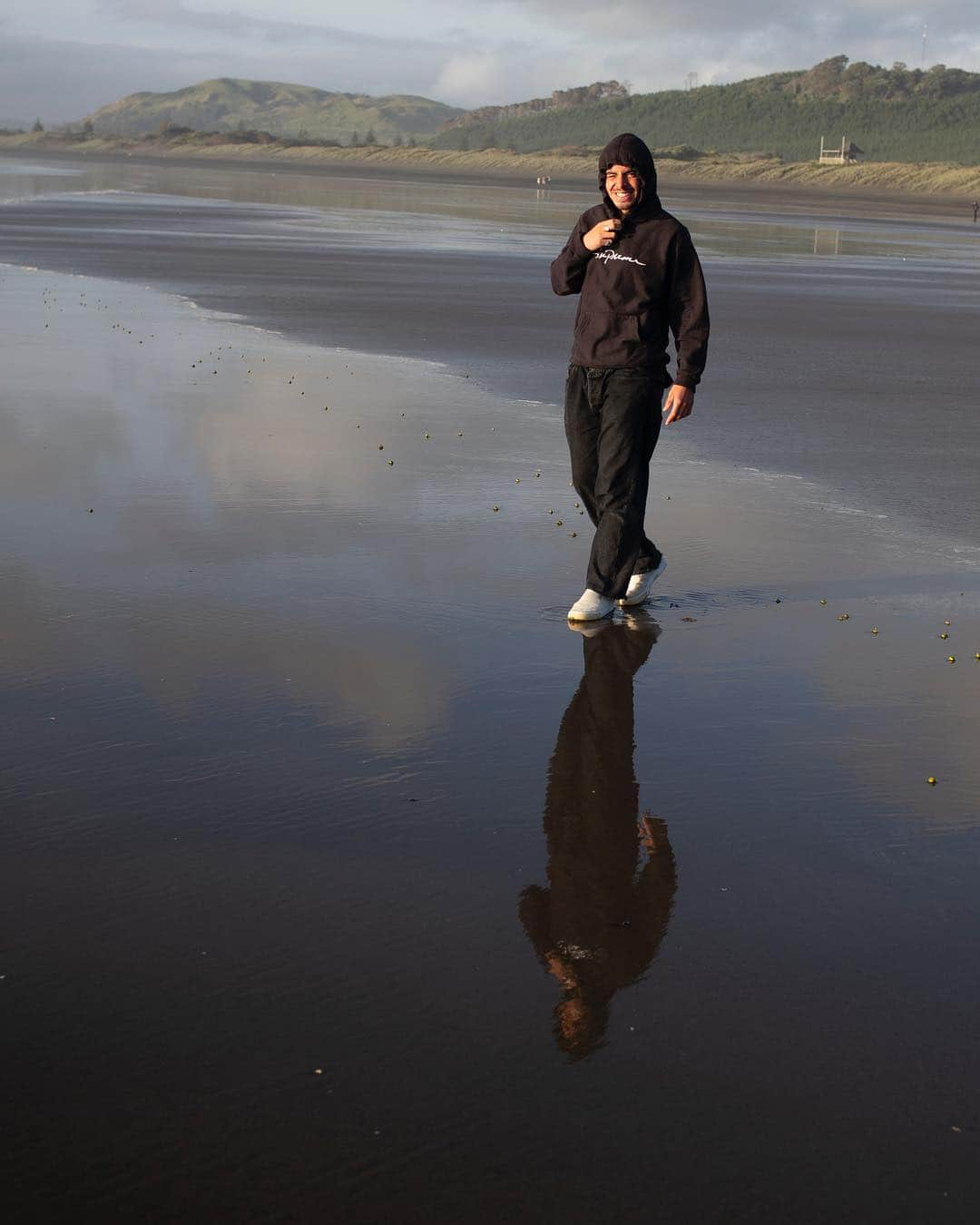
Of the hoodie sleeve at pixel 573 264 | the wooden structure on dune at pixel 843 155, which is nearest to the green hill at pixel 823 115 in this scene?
the wooden structure on dune at pixel 843 155

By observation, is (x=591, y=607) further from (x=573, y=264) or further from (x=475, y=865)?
(x=475, y=865)

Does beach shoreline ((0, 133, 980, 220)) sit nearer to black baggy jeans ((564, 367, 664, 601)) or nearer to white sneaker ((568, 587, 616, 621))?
black baggy jeans ((564, 367, 664, 601))

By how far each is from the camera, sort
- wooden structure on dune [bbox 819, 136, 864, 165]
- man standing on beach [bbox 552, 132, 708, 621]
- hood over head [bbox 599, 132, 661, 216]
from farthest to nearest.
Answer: wooden structure on dune [bbox 819, 136, 864, 165]
man standing on beach [bbox 552, 132, 708, 621]
hood over head [bbox 599, 132, 661, 216]

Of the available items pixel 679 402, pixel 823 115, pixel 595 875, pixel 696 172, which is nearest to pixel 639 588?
pixel 679 402

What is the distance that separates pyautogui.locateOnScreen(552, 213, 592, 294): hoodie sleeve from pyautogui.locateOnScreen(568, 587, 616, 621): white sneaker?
1215 millimetres

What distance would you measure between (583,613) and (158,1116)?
3.60 metres

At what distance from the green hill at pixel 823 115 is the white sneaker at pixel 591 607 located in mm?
133420

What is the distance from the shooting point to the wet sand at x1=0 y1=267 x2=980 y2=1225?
2758 millimetres

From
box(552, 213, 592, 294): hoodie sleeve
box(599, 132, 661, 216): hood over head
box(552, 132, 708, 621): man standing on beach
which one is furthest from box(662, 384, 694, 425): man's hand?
box(599, 132, 661, 216): hood over head

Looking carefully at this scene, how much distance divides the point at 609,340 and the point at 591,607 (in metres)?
1.07

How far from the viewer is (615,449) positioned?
6.23 meters

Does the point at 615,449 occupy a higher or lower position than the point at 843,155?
higher

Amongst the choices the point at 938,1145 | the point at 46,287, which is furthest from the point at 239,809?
the point at 46,287

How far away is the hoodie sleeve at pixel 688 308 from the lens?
616 centimetres
